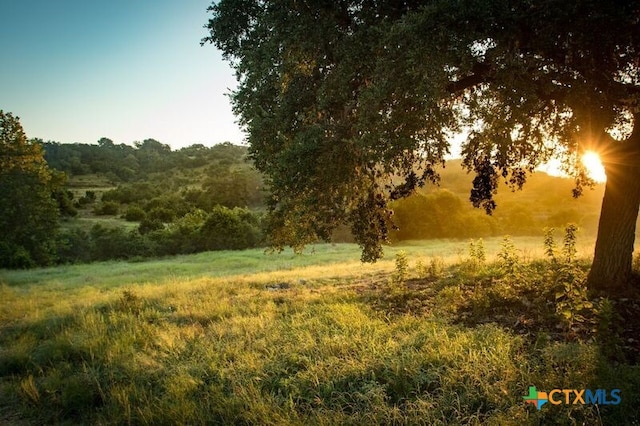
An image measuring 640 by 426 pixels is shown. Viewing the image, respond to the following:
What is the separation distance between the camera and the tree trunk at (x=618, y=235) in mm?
9000

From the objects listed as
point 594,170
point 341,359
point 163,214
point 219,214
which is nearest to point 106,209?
point 163,214

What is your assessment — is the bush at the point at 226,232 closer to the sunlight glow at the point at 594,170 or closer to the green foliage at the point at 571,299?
the sunlight glow at the point at 594,170

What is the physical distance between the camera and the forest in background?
43688 mm

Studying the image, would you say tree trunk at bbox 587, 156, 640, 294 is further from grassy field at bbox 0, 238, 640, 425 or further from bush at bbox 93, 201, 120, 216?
bush at bbox 93, 201, 120, 216

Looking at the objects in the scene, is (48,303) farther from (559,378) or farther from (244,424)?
(559,378)

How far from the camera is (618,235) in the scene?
906 centimetres

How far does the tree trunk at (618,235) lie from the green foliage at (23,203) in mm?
42382

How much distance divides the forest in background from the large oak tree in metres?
13.9

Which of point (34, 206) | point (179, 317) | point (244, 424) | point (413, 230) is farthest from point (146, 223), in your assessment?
point (244, 424)

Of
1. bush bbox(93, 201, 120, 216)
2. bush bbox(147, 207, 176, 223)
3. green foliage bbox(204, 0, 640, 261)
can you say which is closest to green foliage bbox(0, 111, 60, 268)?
bush bbox(147, 207, 176, 223)

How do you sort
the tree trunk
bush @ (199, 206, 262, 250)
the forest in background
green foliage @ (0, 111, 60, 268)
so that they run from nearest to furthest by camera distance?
the tree trunk
green foliage @ (0, 111, 60, 268)
the forest in background
bush @ (199, 206, 262, 250)

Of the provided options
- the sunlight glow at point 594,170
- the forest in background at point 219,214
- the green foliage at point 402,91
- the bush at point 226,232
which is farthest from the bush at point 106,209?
the sunlight glow at point 594,170

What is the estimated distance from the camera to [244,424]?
5000 millimetres

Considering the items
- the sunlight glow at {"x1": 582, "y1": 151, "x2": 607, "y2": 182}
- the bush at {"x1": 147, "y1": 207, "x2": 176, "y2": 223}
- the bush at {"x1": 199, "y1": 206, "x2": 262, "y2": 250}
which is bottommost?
the bush at {"x1": 199, "y1": 206, "x2": 262, "y2": 250}
